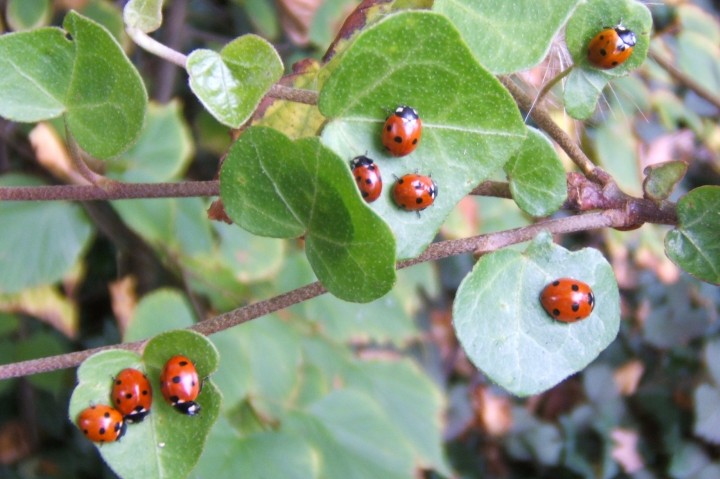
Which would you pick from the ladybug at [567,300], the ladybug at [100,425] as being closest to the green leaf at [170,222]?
the ladybug at [100,425]

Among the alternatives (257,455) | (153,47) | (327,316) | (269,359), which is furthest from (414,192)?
(327,316)

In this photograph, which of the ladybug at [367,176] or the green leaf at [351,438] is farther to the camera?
the green leaf at [351,438]

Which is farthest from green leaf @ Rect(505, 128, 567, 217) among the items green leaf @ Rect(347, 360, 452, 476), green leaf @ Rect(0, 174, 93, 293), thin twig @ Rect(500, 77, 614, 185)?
green leaf @ Rect(347, 360, 452, 476)

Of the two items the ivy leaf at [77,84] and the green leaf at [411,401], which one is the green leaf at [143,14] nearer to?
the ivy leaf at [77,84]

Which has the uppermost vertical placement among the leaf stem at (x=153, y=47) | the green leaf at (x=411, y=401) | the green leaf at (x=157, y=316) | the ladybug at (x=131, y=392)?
the leaf stem at (x=153, y=47)

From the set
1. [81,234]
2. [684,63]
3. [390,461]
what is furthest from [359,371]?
[684,63]

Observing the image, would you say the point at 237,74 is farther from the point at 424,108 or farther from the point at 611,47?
the point at 611,47

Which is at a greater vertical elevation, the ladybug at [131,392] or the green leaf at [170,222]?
the ladybug at [131,392]

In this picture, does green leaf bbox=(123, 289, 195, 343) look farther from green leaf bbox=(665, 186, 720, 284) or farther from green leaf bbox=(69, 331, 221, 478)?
green leaf bbox=(665, 186, 720, 284)
